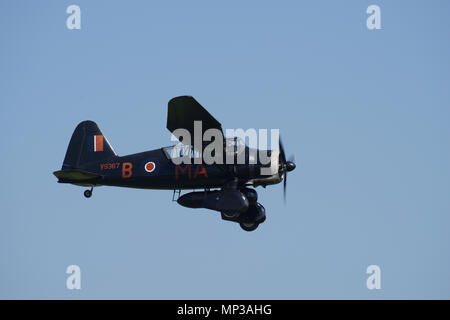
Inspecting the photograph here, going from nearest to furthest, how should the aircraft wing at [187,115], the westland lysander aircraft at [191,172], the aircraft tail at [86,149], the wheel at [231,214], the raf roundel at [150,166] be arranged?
1. the aircraft wing at [187,115]
2. the westland lysander aircraft at [191,172]
3. the wheel at [231,214]
4. the raf roundel at [150,166]
5. the aircraft tail at [86,149]

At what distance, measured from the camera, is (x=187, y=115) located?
22.5m

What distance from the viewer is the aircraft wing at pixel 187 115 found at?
72.2 feet

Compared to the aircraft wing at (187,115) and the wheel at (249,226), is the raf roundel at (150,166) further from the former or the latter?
the wheel at (249,226)

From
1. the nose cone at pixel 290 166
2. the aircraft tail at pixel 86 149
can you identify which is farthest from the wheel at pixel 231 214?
the aircraft tail at pixel 86 149

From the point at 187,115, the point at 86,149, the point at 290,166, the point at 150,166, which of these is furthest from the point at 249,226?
the point at 86,149

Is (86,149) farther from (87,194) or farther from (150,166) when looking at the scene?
(150,166)

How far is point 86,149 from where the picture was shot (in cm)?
2634

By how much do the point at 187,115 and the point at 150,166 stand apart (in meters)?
2.91

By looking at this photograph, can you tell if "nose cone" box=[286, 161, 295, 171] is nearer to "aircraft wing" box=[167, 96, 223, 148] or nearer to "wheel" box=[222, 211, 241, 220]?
"wheel" box=[222, 211, 241, 220]

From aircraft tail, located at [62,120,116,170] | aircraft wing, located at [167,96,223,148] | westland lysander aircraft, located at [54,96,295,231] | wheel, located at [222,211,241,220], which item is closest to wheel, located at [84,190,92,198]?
westland lysander aircraft, located at [54,96,295,231]

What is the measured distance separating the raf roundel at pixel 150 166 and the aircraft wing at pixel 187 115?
2026 millimetres
